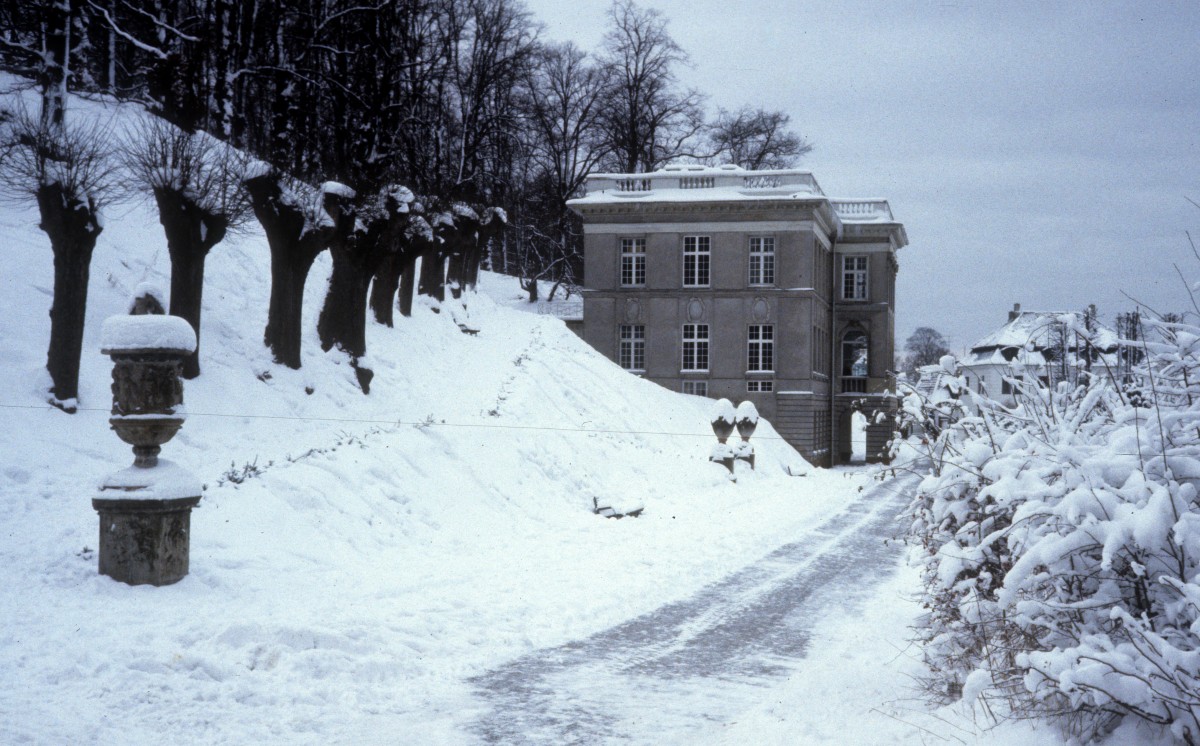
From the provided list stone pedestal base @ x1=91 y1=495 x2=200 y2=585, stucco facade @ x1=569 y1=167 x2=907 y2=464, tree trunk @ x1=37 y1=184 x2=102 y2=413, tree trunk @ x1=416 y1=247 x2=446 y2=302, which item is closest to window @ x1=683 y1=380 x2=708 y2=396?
stucco facade @ x1=569 y1=167 x2=907 y2=464

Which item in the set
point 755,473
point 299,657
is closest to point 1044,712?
point 299,657

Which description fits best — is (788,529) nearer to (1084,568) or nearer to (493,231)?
(1084,568)

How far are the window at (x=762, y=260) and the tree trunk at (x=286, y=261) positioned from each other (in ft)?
90.4

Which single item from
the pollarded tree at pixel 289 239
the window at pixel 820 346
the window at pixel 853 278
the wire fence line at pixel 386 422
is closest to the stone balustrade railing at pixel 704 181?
the window at pixel 820 346

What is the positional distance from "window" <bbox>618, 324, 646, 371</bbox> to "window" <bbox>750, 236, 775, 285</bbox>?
17.0 feet

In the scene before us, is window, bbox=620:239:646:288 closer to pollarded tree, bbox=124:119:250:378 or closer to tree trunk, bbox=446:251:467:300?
tree trunk, bbox=446:251:467:300

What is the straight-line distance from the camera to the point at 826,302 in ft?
161

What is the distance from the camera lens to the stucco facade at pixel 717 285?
43.8 metres

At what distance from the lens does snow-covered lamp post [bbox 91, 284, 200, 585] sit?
9164 mm

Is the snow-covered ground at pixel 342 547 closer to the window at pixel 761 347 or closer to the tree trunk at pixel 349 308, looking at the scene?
the tree trunk at pixel 349 308

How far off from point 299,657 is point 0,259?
1233cm

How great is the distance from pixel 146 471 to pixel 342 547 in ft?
10.7

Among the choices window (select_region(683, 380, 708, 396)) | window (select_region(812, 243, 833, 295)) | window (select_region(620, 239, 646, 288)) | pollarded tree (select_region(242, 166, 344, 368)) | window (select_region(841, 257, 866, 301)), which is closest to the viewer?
pollarded tree (select_region(242, 166, 344, 368))

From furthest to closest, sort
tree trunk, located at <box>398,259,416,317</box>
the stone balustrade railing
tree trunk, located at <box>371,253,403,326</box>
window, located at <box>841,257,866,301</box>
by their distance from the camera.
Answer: window, located at <box>841,257,866,301</box>, the stone balustrade railing, tree trunk, located at <box>398,259,416,317</box>, tree trunk, located at <box>371,253,403,326</box>
